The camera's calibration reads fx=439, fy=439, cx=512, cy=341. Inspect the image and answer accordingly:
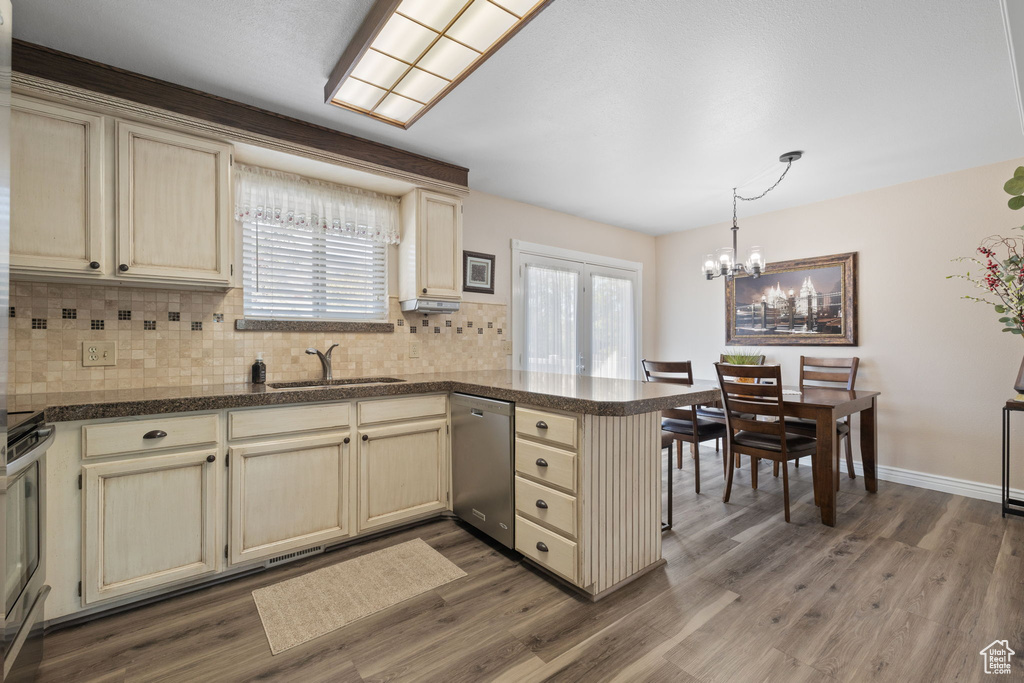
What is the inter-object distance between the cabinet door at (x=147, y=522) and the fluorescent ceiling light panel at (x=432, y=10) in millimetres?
2020

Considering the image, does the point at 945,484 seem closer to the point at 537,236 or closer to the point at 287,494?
the point at 537,236

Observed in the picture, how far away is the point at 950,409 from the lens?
10.9 feet

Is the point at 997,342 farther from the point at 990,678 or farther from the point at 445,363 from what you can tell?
the point at 445,363

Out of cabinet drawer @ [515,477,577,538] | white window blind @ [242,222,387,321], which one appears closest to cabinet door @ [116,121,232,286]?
white window blind @ [242,222,387,321]

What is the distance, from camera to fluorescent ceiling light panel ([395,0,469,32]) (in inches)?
61.7

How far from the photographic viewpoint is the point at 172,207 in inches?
84.6

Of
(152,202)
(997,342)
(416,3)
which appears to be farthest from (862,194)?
(152,202)

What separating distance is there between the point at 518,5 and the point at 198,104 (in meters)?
1.74

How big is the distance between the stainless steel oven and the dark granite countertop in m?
0.19

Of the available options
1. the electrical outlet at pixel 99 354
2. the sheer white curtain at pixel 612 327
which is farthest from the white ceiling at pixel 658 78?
the sheer white curtain at pixel 612 327

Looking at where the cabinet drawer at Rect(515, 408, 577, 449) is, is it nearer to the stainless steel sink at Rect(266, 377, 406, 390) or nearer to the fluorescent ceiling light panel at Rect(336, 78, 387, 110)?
the stainless steel sink at Rect(266, 377, 406, 390)

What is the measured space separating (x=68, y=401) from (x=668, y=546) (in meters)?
2.89

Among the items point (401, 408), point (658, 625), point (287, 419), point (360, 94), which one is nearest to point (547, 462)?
point (658, 625)

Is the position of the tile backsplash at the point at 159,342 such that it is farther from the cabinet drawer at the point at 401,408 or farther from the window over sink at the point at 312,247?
the cabinet drawer at the point at 401,408
